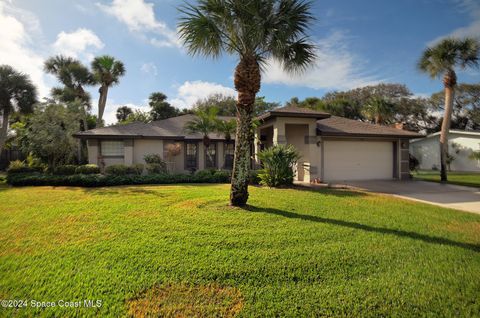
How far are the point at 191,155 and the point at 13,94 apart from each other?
14.7 m

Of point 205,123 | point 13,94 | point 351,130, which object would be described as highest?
point 13,94

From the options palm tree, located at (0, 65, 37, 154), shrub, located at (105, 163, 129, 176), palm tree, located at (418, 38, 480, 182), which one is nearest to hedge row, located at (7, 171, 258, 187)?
shrub, located at (105, 163, 129, 176)

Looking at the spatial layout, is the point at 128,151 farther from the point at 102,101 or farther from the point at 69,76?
the point at 69,76

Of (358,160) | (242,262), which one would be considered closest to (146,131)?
(242,262)

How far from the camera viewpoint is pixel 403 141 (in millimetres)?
15523

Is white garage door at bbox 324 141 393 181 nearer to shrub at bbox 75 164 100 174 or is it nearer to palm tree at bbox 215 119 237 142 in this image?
palm tree at bbox 215 119 237 142

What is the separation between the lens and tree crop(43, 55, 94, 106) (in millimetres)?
21172

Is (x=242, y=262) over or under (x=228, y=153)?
under

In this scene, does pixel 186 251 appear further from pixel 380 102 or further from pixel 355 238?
pixel 380 102

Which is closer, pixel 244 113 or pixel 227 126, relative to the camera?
pixel 244 113

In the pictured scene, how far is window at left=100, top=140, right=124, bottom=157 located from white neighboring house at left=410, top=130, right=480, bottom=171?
92.8ft

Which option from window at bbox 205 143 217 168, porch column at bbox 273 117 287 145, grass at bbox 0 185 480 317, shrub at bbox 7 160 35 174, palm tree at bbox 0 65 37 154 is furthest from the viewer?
window at bbox 205 143 217 168

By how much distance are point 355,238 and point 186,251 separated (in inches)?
142

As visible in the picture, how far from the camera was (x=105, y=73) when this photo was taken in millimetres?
20594
